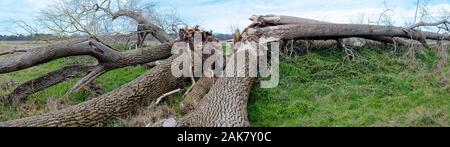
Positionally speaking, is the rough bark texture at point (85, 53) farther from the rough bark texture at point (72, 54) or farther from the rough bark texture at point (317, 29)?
the rough bark texture at point (317, 29)

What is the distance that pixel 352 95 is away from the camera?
6.88 meters

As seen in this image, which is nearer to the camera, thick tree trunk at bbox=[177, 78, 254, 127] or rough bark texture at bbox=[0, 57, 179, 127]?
thick tree trunk at bbox=[177, 78, 254, 127]

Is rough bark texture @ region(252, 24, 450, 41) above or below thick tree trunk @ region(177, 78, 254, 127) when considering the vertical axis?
above

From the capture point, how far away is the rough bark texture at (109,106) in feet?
20.4

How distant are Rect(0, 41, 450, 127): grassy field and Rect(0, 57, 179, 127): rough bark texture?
421 mm

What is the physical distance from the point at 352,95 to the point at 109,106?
11.8ft

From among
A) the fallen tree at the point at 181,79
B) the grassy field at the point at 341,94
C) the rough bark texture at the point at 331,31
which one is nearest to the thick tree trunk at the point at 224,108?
the fallen tree at the point at 181,79

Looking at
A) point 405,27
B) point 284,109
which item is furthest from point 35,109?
point 405,27

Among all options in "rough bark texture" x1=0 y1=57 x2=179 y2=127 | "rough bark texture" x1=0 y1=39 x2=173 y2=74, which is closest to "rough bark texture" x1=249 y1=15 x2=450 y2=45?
"rough bark texture" x1=0 y1=39 x2=173 y2=74

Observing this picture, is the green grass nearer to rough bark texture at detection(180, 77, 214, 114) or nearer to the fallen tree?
the fallen tree

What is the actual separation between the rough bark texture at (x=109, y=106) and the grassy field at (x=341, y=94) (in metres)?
0.42

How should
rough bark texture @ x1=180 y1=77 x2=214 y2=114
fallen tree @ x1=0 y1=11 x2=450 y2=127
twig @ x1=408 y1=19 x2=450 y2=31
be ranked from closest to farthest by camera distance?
fallen tree @ x1=0 y1=11 x2=450 y2=127 → rough bark texture @ x1=180 y1=77 x2=214 y2=114 → twig @ x1=408 y1=19 x2=450 y2=31

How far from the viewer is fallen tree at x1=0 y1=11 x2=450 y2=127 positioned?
6.12 meters

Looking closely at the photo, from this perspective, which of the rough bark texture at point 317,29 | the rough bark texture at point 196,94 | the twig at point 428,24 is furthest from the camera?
the twig at point 428,24
